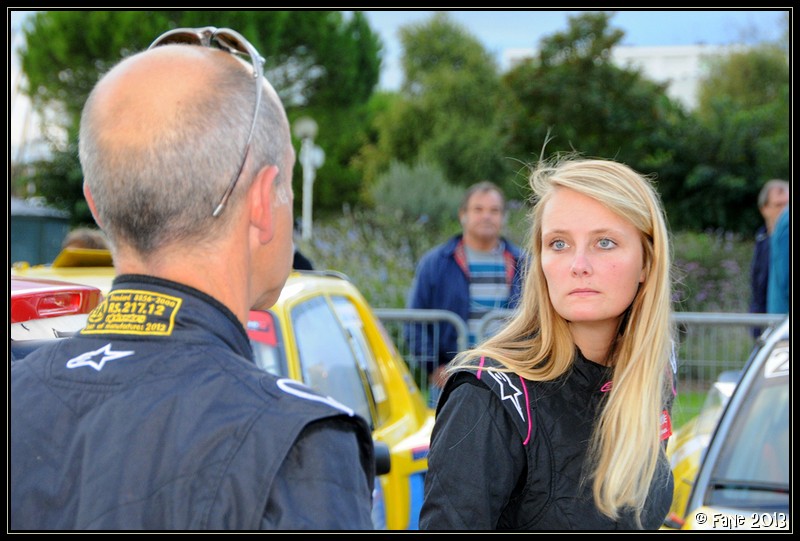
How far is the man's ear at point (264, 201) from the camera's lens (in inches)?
62.2

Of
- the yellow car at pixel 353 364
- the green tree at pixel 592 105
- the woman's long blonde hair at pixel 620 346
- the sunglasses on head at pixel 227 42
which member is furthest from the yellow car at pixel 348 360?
the green tree at pixel 592 105

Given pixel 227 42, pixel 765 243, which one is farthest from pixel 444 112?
pixel 227 42

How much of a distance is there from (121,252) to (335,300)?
3178mm

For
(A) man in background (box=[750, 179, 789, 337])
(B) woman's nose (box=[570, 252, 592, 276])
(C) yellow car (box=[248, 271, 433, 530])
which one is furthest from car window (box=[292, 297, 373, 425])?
(A) man in background (box=[750, 179, 789, 337])

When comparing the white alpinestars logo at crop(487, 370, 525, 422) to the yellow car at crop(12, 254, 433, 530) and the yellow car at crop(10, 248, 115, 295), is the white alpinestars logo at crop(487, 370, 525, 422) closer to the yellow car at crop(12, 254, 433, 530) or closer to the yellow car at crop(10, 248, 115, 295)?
the yellow car at crop(12, 254, 433, 530)

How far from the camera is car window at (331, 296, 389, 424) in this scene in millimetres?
4699

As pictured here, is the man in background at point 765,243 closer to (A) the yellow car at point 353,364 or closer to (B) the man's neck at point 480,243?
(B) the man's neck at point 480,243

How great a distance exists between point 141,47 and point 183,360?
104 ft

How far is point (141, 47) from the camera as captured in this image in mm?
31391

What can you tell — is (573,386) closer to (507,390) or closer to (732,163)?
(507,390)

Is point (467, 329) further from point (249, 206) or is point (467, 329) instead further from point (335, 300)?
point (249, 206)
